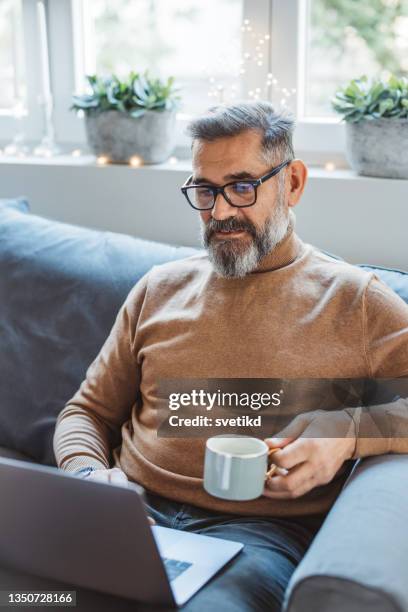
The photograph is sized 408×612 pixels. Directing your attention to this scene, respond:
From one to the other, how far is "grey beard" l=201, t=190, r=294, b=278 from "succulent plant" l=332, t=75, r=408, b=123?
23.0 inches

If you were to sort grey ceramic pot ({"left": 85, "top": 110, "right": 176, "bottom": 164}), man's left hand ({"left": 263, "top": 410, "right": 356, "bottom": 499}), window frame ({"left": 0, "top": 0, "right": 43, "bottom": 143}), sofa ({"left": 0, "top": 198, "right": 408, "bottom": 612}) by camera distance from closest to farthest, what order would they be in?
man's left hand ({"left": 263, "top": 410, "right": 356, "bottom": 499}) < sofa ({"left": 0, "top": 198, "right": 408, "bottom": 612}) < grey ceramic pot ({"left": 85, "top": 110, "right": 176, "bottom": 164}) < window frame ({"left": 0, "top": 0, "right": 43, "bottom": 143})

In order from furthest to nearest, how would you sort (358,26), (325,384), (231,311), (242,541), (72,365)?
(358,26) < (72,365) < (231,311) < (325,384) < (242,541)

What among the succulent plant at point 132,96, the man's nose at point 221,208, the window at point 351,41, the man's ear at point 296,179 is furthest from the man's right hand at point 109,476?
the window at point 351,41

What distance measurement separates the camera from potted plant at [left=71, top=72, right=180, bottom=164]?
241 centimetres

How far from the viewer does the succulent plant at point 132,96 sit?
240 cm

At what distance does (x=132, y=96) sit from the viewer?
2404mm

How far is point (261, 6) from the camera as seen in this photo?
2.38m

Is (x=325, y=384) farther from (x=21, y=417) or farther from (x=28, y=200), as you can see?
(x=28, y=200)

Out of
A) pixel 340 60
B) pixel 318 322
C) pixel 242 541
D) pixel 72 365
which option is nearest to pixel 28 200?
pixel 72 365

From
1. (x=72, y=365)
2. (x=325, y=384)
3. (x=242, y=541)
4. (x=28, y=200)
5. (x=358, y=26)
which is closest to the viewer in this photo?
(x=242, y=541)

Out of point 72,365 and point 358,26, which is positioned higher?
point 358,26

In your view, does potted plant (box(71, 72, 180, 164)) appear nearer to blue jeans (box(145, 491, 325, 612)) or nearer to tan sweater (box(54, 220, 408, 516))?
tan sweater (box(54, 220, 408, 516))

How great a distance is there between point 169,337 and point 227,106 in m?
0.47

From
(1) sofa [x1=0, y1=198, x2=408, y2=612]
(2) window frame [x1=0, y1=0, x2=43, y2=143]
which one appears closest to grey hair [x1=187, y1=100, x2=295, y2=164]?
(1) sofa [x1=0, y1=198, x2=408, y2=612]
